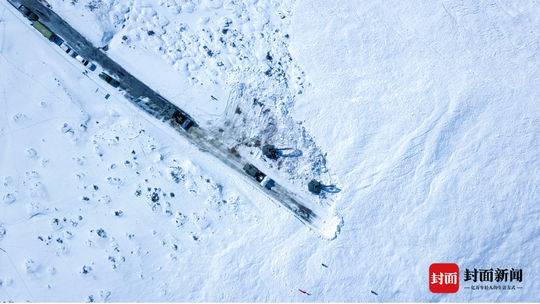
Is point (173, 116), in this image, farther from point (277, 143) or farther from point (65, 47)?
point (65, 47)

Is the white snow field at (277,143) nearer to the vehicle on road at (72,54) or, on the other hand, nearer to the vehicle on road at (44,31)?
the vehicle on road at (72,54)

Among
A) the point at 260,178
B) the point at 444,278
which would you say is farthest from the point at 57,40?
the point at 444,278

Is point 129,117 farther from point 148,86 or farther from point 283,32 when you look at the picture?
point 283,32

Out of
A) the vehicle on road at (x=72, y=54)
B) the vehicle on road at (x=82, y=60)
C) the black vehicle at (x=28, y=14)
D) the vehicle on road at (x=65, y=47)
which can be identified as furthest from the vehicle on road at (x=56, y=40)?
the black vehicle at (x=28, y=14)

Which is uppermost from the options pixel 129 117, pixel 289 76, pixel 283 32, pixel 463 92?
pixel 463 92

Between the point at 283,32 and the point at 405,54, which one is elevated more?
the point at 405,54

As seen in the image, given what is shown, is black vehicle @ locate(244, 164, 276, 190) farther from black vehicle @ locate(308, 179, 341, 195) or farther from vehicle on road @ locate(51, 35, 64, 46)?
vehicle on road @ locate(51, 35, 64, 46)

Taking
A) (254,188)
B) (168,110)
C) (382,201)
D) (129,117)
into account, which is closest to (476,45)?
(382,201)
